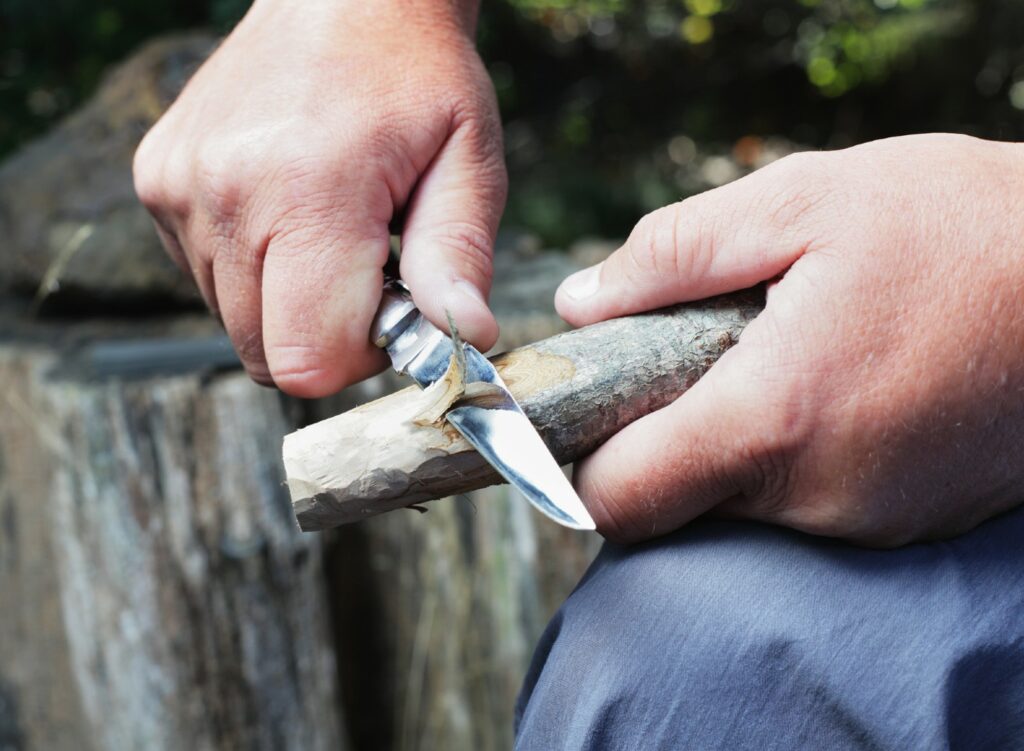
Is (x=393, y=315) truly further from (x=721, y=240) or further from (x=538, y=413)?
(x=721, y=240)

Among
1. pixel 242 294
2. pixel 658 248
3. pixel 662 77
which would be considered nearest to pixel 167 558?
pixel 242 294

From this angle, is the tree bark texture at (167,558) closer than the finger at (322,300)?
No

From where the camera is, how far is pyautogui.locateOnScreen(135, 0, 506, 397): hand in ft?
3.40

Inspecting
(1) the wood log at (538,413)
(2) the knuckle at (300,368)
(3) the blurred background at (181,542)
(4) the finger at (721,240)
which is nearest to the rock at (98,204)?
(3) the blurred background at (181,542)

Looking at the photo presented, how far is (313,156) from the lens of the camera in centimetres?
105

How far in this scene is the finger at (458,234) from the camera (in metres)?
1.00

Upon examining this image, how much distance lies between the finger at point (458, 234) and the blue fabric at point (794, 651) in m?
0.31

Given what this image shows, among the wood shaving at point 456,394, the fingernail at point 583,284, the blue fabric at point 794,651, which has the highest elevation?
the fingernail at point 583,284

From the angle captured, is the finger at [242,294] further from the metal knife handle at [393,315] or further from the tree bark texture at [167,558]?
the tree bark texture at [167,558]

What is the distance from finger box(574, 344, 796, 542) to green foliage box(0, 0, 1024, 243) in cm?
327

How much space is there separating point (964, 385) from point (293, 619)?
1.52m

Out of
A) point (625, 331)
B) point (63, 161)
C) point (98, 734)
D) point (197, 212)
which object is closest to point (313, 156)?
point (197, 212)

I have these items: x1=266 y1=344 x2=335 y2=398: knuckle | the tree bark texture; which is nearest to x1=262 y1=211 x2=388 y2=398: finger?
x1=266 y1=344 x2=335 y2=398: knuckle

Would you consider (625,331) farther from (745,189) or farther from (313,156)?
(313,156)
